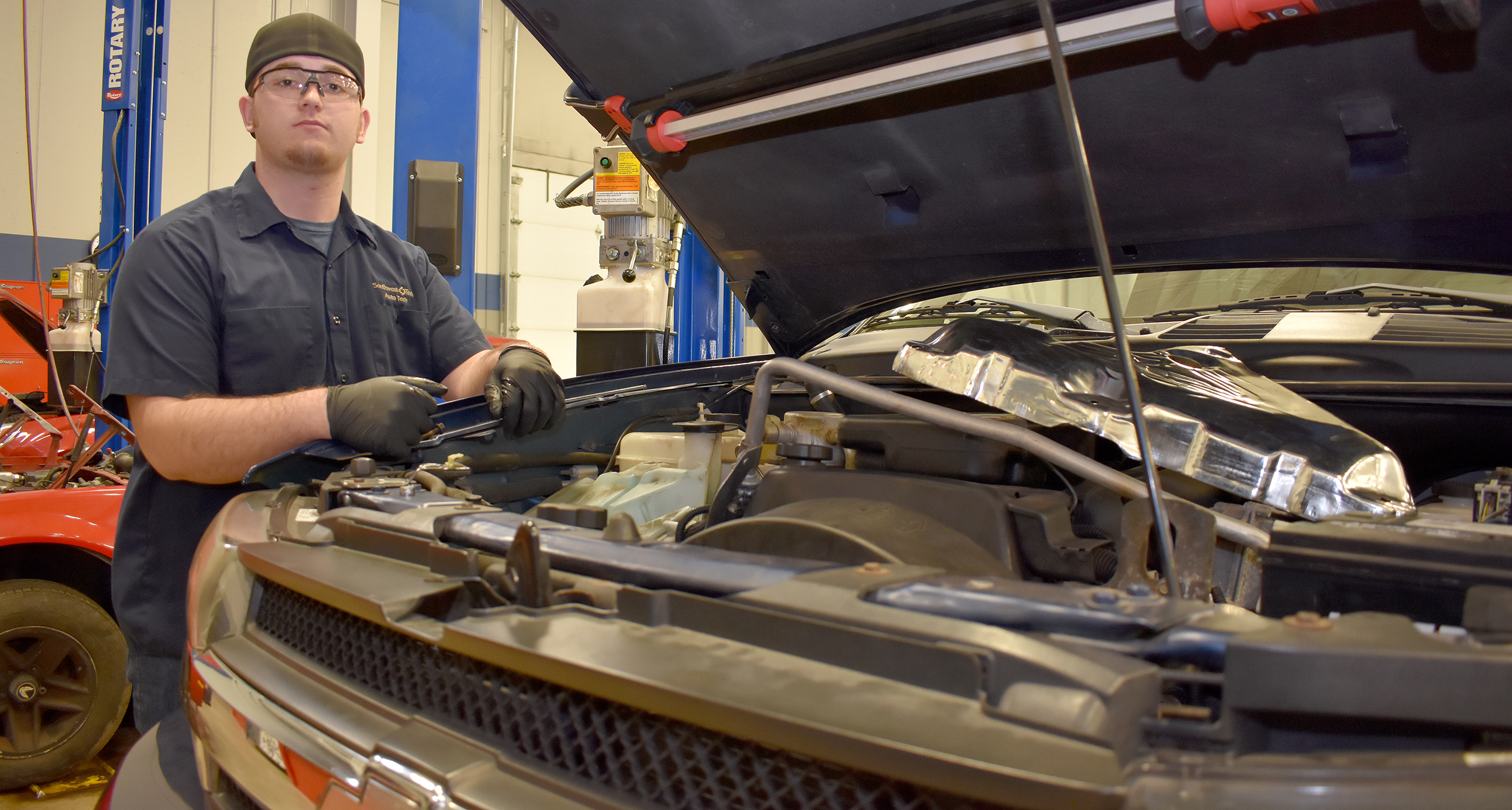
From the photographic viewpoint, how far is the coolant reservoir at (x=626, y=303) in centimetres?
353

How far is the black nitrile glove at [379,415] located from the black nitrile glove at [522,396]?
0.14 m

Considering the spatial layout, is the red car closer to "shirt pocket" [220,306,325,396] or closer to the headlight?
"shirt pocket" [220,306,325,396]

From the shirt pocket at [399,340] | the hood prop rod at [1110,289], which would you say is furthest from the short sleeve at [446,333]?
the hood prop rod at [1110,289]

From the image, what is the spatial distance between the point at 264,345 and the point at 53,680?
1377 mm

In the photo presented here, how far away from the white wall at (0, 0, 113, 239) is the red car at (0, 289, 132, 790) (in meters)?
6.46

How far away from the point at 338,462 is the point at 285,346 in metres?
0.42

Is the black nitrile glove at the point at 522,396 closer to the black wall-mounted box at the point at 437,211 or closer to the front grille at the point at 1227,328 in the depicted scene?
the front grille at the point at 1227,328

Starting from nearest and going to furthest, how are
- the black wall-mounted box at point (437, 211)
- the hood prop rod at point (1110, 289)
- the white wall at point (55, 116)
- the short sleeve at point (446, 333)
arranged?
the hood prop rod at point (1110, 289)
the short sleeve at point (446, 333)
the black wall-mounted box at point (437, 211)
the white wall at point (55, 116)

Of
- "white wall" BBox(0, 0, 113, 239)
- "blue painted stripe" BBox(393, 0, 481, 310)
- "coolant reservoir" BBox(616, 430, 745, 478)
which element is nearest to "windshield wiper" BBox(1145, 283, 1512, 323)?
"coolant reservoir" BBox(616, 430, 745, 478)

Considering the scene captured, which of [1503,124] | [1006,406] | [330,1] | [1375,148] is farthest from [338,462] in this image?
[330,1]

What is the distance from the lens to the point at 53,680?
2430 mm

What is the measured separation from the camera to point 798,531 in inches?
38.6

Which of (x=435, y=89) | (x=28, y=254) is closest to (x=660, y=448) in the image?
(x=435, y=89)

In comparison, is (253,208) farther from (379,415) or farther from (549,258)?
(549,258)
